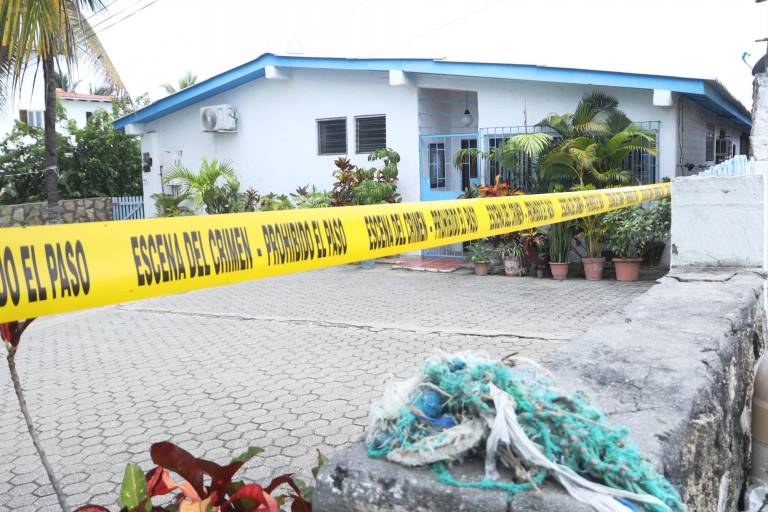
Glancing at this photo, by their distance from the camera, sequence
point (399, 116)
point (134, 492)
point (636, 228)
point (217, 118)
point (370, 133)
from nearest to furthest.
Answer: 1. point (134, 492)
2. point (636, 228)
3. point (399, 116)
4. point (370, 133)
5. point (217, 118)

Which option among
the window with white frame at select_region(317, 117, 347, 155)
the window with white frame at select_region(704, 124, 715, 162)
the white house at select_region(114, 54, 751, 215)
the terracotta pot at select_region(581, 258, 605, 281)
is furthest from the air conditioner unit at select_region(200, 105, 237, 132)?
the window with white frame at select_region(704, 124, 715, 162)

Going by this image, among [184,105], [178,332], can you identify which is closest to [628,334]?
[178,332]

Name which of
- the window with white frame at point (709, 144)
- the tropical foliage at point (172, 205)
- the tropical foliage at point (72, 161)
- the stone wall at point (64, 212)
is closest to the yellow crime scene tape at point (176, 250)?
the window with white frame at point (709, 144)

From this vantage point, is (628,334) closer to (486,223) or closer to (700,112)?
(486,223)

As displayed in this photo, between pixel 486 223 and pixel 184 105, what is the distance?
12.8m

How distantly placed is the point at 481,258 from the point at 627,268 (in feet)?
7.45

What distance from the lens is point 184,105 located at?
15.4 metres

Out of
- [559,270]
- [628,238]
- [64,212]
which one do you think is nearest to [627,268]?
[628,238]

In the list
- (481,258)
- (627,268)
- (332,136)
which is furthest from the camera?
(332,136)

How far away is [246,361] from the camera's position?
243 inches

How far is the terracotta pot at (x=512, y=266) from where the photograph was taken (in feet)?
35.3

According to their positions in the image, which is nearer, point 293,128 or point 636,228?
point 636,228

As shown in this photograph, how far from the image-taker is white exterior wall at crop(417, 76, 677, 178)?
10.3 meters

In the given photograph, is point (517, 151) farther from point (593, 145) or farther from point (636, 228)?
point (636, 228)
